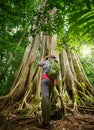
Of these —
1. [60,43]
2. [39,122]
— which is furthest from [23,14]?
[39,122]

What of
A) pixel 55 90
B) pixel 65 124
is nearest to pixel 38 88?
pixel 55 90

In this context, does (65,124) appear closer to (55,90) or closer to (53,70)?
(53,70)

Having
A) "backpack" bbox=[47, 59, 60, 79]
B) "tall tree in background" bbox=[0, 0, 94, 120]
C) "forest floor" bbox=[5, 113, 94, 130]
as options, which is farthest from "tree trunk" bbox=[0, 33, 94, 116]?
"backpack" bbox=[47, 59, 60, 79]

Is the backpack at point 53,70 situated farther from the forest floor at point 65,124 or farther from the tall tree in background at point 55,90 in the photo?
the forest floor at point 65,124

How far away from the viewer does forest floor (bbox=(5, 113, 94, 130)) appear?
386 centimetres

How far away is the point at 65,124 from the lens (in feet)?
13.2

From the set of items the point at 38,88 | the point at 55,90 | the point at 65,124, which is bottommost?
the point at 65,124

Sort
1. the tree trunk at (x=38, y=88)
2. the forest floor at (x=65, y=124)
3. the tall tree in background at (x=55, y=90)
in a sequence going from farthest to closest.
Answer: the tree trunk at (x=38, y=88) < the tall tree in background at (x=55, y=90) < the forest floor at (x=65, y=124)

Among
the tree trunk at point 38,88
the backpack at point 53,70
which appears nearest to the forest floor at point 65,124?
the tree trunk at point 38,88

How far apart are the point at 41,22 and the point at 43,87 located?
1.28 metres

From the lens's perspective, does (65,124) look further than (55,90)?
No

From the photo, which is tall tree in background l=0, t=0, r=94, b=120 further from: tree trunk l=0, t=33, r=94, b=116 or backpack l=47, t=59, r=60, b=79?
backpack l=47, t=59, r=60, b=79

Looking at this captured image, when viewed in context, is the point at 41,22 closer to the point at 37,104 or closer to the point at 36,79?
the point at 37,104

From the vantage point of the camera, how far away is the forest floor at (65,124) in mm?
3857
